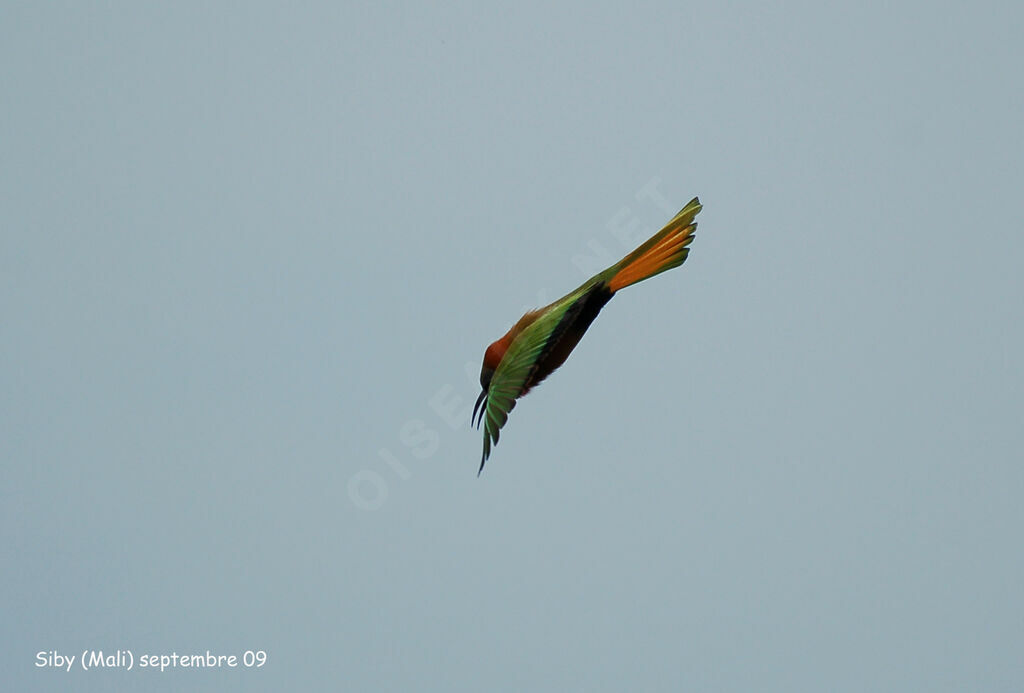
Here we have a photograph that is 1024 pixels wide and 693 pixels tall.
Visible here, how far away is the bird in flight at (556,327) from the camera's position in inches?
497

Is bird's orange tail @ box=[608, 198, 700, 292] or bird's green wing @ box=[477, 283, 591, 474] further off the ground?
bird's orange tail @ box=[608, 198, 700, 292]

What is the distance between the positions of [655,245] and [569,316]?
97 centimetres

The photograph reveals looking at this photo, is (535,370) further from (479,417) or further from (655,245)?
(655,245)

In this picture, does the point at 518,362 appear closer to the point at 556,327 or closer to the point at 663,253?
the point at 556,327

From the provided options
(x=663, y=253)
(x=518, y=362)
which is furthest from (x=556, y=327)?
(x=663, y=253)

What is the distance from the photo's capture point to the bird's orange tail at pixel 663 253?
13.0m

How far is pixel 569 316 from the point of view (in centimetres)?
1277

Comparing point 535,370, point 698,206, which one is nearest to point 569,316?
point 535,370

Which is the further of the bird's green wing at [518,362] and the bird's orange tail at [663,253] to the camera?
the bird's orange tail at [663,253]

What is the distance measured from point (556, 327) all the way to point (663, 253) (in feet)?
3.76

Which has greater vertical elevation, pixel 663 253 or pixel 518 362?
pixel 663 253

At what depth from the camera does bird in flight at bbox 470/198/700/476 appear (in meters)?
12.6

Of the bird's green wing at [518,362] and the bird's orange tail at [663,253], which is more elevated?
the bird's orange tail at [663,253]

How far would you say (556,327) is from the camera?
12719mm
